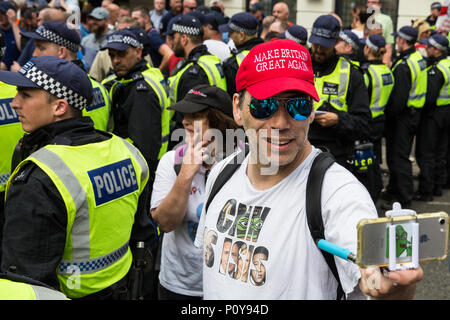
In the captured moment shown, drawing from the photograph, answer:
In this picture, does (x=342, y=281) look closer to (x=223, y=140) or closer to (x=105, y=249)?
(x=105, y=249)

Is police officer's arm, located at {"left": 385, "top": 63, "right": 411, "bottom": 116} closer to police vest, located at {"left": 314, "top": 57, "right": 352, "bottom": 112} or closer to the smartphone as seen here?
police vest, located at {"left": 314, "top": 57, "right": 352, "bottom": 112}

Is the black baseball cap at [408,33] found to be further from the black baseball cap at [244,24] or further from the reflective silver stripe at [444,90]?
the black baseball cap at [244,24]

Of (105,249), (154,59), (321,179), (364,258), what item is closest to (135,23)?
(154,59)

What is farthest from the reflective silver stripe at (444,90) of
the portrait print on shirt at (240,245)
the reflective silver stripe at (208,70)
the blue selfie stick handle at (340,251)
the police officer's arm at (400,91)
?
the blue selfie stick handle at (340,251)

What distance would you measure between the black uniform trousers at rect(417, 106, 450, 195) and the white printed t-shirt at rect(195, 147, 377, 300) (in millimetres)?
5980

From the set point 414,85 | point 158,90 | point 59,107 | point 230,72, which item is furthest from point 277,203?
point 414,85

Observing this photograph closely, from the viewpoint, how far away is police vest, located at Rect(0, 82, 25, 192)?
3.66m

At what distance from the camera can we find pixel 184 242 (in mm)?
3051

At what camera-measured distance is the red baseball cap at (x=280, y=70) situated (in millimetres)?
A: 1812

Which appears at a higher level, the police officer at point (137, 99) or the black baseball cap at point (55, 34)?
the black baseball cap at point (55, 34)

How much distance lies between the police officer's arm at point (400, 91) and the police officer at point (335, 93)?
2242 millimetres

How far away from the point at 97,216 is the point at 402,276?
170 centimetres

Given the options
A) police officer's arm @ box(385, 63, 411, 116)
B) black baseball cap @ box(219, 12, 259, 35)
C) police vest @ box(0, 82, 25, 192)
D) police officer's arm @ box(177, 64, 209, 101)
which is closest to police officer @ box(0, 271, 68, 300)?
police vest @ box(0, 82, 25, 192)

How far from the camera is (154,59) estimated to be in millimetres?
8820
